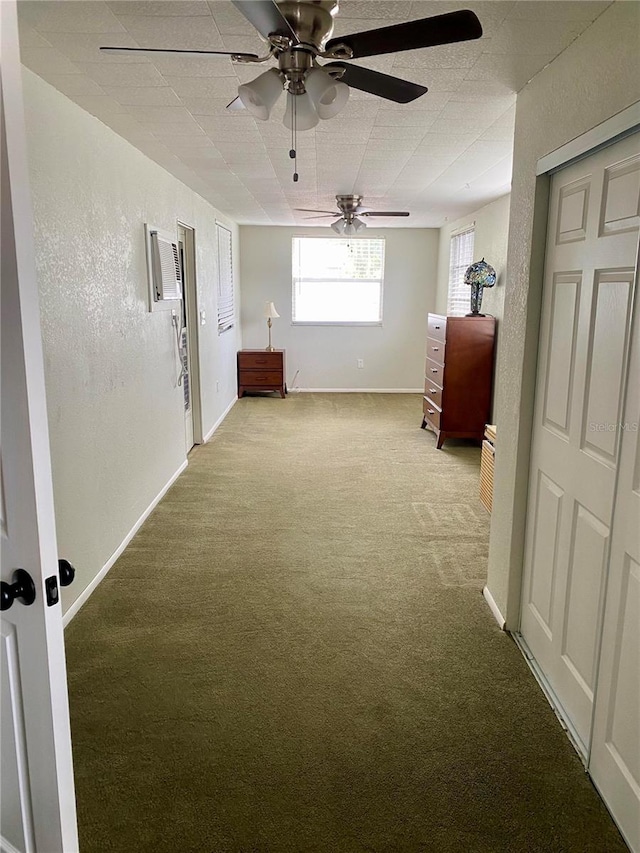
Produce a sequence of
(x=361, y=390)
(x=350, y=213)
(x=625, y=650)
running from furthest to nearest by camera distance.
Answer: (x=361, y=390), (x=350, y=213), (x=625, y=650)

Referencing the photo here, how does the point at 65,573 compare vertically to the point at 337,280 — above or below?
below

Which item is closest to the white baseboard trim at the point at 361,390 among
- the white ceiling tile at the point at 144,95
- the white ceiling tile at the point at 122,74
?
the white ceiling tile at the point at 144,95

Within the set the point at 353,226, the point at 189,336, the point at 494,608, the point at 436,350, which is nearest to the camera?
the point at 494,608

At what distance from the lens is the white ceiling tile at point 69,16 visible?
177cm

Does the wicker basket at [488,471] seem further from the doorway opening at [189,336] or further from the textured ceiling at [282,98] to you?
the doorway opening at [189,336]

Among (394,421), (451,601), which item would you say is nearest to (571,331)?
(451,601)

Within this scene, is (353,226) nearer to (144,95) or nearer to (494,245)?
(494,245)

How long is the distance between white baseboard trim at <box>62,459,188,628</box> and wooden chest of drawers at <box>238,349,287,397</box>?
11.5 ft

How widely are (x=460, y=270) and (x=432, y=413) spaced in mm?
2079

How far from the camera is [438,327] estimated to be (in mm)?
5973

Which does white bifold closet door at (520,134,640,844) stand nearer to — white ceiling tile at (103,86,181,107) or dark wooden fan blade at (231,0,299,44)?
dark wooden fan blade at (231,0,299,44)

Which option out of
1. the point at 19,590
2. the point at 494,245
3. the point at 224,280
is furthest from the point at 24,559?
the point at 224,280

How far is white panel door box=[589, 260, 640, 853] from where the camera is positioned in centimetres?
162

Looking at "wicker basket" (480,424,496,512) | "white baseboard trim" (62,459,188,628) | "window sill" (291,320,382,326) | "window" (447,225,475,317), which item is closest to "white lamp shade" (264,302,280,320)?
"window sill" (291,320,382,326)
